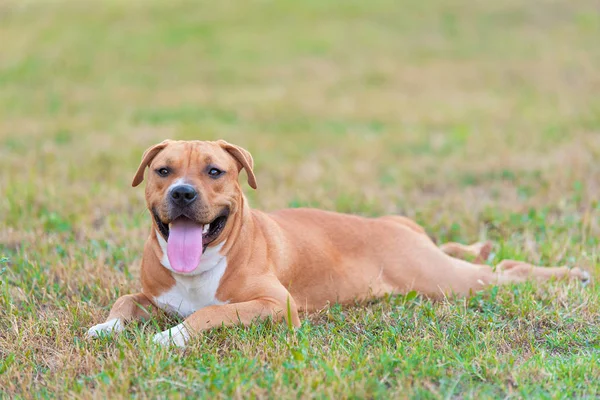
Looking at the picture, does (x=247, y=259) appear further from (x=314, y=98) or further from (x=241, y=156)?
(x=314, y=98)

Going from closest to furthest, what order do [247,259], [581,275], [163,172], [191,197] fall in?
[191,197] → [163,172] → [247,259] → [581,275]

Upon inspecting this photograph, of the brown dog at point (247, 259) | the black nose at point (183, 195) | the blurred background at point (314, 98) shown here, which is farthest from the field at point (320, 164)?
the black nose at point (183, 195)

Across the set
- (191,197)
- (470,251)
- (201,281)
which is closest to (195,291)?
(201,281)

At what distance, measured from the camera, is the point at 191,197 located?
16.3 ft

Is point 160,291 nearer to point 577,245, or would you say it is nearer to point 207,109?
point 577,245

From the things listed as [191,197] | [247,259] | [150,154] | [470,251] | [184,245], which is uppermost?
[150,154]

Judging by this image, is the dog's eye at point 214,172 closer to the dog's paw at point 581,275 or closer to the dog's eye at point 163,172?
the dog's eye at point 163,172

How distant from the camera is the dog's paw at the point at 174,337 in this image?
4816 millimetres

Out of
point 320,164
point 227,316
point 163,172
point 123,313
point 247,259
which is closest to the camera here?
point 227,316

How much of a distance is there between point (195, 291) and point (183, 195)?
0.74 meters

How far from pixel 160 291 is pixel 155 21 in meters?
18.9

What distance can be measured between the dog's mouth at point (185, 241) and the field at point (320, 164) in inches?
18.0

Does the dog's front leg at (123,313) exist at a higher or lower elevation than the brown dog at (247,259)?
lower

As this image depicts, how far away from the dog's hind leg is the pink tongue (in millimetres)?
2552
